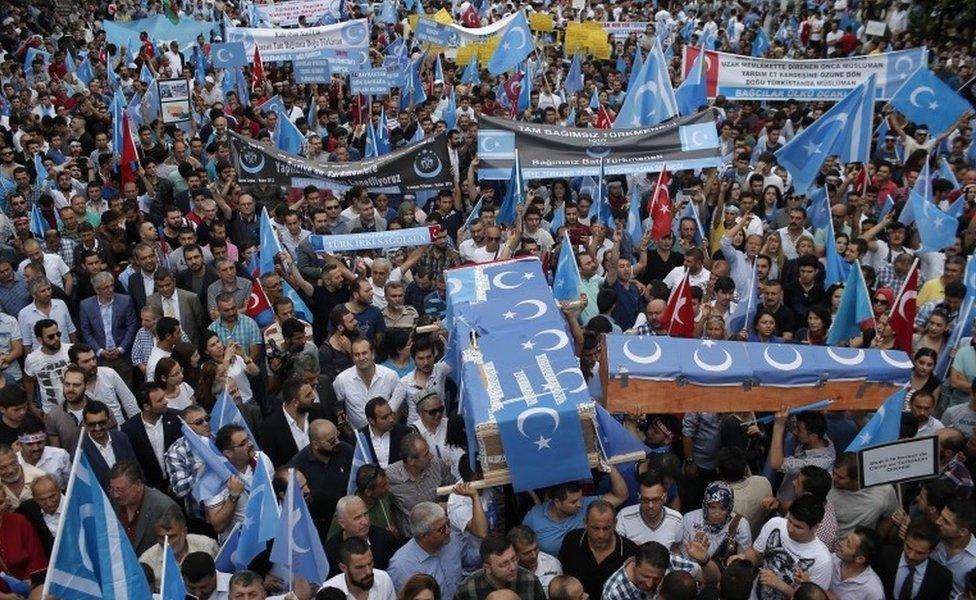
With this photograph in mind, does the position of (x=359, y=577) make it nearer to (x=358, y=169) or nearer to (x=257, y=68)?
(x=358, y=169)

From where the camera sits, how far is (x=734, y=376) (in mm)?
6109

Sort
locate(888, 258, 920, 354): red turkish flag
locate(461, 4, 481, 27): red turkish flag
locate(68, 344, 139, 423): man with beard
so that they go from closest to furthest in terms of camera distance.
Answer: locate(68, 344, 139, 423): man with beard
locate(888, 258, 920, 354): red turkish flag
locate(461, 4, 481, 27): red turkish flag

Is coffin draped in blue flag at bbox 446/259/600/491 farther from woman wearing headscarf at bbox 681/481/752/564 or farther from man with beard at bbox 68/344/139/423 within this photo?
man with beard at bbox 68/344/139/423

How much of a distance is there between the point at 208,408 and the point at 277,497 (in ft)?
4.79

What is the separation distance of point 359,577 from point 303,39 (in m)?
13.6

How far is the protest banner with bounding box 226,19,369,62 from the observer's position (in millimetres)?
16812

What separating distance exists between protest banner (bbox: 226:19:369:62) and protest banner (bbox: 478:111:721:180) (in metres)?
6.54

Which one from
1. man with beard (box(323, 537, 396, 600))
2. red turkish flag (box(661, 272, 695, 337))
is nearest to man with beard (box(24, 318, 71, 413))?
man with beard (box(323, 537, 396, 600))

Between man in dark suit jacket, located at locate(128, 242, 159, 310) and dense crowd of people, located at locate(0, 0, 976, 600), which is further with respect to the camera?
man in dark suit jacket, located at locate(128, 242, 159, 310)

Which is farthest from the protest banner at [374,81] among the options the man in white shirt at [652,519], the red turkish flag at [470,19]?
the man in white shirt at [652,519]

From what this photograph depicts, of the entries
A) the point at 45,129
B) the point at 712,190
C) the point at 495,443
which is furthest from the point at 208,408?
the point at 45,129

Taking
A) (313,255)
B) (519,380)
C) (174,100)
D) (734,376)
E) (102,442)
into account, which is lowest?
(313,255)

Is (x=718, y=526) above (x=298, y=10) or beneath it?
above

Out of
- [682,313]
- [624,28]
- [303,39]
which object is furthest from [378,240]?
[624,28]
